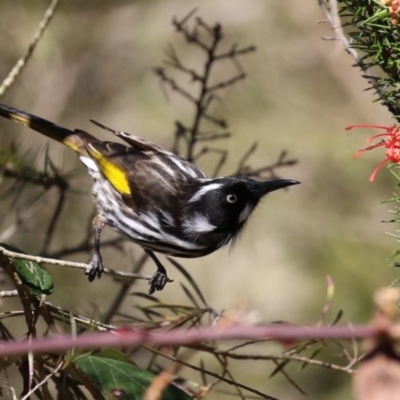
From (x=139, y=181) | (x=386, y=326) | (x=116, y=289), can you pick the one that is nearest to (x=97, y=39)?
(x=116, y=289)

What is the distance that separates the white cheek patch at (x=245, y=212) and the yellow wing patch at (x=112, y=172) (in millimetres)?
444

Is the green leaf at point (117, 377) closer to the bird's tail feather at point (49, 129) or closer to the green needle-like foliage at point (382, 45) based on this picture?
the green needle-like foliage at point (382, 45)

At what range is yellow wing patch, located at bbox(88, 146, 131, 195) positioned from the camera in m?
2.99

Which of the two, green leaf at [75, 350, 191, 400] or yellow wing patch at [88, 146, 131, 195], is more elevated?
yellow wing patch at [88, 146, 131, 195]

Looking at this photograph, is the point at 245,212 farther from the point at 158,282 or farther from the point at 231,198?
the point at 158,282

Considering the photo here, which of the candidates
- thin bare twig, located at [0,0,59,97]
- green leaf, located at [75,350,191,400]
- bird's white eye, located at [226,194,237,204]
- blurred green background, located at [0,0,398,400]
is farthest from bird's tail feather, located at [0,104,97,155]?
blurred green background, located at [0,0,398,400]

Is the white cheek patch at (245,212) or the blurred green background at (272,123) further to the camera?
the blurred green background at (272,123)

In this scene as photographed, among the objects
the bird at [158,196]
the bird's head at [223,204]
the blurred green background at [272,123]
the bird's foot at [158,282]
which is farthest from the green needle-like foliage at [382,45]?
the blurred green background at [272,123]

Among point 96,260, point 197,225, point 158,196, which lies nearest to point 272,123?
point 158,196

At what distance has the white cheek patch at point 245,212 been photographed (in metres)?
2.86

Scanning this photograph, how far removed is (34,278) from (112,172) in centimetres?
137

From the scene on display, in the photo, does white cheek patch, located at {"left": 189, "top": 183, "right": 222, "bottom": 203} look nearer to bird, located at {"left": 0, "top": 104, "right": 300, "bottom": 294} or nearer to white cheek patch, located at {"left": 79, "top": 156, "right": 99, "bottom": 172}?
bird, located at {"left": 0, "top": 104, "right": 300, "bottom": 294}

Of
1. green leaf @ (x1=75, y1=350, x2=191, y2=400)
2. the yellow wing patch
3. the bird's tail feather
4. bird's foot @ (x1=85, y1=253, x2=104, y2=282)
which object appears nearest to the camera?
green leaf @ (x1=75, y1=350, x2=191, y2=400)

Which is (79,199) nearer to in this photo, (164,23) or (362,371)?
(164,23)
